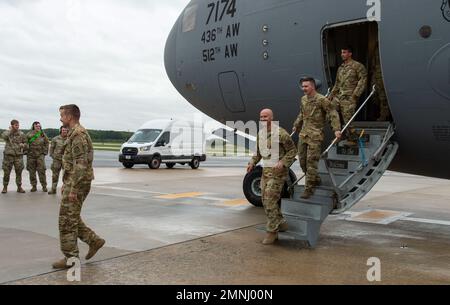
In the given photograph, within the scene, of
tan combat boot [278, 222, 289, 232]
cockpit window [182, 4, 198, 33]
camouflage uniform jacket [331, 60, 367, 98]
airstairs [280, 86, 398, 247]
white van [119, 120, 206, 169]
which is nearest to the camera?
airstairs [280, 86, 398, 247]

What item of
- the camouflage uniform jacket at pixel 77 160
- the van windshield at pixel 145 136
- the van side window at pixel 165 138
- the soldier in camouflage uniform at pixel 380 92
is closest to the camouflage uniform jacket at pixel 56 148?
the camouflage uniform jacket at pixel 77 160

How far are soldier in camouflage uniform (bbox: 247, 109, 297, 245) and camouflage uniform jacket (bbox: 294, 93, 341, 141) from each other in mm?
432

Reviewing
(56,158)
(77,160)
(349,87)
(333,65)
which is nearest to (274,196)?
(349,87)

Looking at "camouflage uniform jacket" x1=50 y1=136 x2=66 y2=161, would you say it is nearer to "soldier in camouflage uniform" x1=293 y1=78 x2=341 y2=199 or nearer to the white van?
"soldier in camouflage uniform" x1=293 y1=78 x2=341 y2=199

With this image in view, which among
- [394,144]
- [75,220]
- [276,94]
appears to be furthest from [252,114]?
[75,220]

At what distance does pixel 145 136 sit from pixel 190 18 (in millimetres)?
15405

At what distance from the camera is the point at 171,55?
11172 mm

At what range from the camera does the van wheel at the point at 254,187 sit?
11008 millimetres

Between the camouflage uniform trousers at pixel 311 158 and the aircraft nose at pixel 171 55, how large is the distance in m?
4.65

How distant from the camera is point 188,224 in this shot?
348 inches

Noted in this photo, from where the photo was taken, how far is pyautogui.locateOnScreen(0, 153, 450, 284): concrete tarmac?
18.3ft

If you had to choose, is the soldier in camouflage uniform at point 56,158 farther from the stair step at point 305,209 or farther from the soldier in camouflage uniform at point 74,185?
the stair step at point 305,209

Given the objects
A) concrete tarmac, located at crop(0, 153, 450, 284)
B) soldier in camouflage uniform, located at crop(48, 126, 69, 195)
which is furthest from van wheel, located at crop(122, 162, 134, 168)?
concrete tarmac, located at crop(0, 153, 450, 284)
